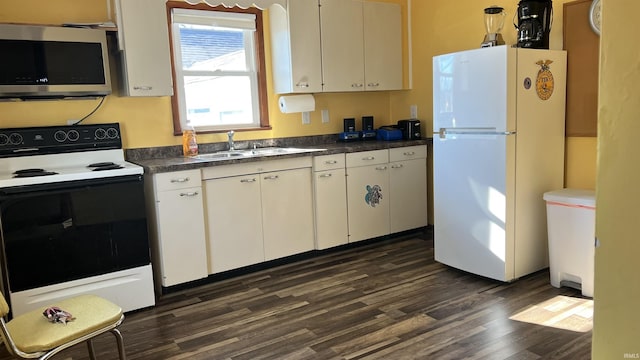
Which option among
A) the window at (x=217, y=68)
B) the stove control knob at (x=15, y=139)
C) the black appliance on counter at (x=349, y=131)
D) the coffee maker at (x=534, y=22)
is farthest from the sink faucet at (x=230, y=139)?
the coffee maker at (x=534, y=22)

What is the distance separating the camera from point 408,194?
4586 millimetres

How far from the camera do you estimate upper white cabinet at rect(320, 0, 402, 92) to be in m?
4.34

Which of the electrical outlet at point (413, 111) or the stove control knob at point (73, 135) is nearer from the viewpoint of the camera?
the stove control knob at point (73, 135)

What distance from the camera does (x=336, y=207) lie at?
4.17m

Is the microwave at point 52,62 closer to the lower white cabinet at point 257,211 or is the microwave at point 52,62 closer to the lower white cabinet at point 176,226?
the lower white cabinet at point 176,226

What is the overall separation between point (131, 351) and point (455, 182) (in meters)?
2.36

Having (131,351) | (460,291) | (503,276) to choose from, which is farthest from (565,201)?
(131,351)

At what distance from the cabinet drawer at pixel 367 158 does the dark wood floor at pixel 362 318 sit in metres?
0.87

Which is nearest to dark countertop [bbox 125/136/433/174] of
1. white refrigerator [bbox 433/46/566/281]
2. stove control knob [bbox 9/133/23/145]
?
stove control knob [bbox 9/133/23/145]

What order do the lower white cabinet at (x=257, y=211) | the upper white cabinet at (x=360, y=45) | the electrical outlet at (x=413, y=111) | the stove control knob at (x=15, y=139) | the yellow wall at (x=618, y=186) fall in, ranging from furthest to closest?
the electrical outlet at (x=413, y=111) → the upper white cabinet at (x=360, y=45) → the lower white cabinet at (x=257, y=211) → the stove control knob at (x=15, y=139) → the yellow wall at (x=618, y=186)

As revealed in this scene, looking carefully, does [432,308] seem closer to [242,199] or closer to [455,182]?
[455,182]

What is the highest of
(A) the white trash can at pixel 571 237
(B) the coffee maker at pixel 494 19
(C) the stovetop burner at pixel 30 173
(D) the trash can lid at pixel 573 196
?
(B) the coffee maker at pixel 494 19

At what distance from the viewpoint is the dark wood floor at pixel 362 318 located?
2588mm

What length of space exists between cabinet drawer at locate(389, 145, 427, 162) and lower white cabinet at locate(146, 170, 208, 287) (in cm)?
179
